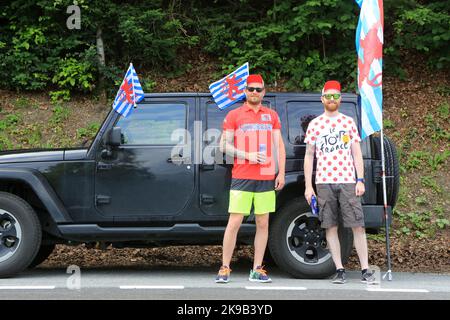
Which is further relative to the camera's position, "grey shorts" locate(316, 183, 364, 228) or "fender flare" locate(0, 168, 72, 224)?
"fender flare" locate(0, 168, 72, 224)

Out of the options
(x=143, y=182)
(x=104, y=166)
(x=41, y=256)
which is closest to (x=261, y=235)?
(x=143, y=182)

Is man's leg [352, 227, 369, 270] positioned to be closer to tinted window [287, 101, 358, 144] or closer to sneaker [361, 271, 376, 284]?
sneaker [361, 271, 376, 284]

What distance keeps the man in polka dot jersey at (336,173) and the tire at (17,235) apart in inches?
112

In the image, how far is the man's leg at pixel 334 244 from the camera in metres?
7.05

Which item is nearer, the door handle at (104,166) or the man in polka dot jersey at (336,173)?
the man in polka dot jersey at (336,173)

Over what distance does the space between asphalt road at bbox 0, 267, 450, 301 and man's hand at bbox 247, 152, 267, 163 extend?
1225 millimetres

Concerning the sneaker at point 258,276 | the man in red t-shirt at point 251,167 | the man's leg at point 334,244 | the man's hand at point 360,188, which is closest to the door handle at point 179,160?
the man in red t-shirt at point 251,167

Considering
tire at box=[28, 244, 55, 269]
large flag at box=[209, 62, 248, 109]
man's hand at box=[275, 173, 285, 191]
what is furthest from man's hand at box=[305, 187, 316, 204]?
tire at box=[28, 244, 55, 269]

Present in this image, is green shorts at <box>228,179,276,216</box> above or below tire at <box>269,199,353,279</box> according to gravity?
above

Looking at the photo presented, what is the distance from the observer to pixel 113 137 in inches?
289

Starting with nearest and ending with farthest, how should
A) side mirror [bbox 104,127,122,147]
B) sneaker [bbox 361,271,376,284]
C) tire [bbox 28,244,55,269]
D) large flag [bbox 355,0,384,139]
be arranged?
sneaker [bbox 361,271,376,284], side mirror [bbox 104,127,122,147], large flag [bbox 355,0,384,139], tire [bbox 28,244,55,269]

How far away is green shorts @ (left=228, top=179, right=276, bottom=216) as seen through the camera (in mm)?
6973

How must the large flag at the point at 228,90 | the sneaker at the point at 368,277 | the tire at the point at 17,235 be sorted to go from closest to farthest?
1. the sneaker at the point at 368,277
2. the tire at the point at 17,235
3. the large flag at the point at 228,90

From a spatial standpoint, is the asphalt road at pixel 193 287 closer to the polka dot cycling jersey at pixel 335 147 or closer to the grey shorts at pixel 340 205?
the grey shorts at pixel 340 205
